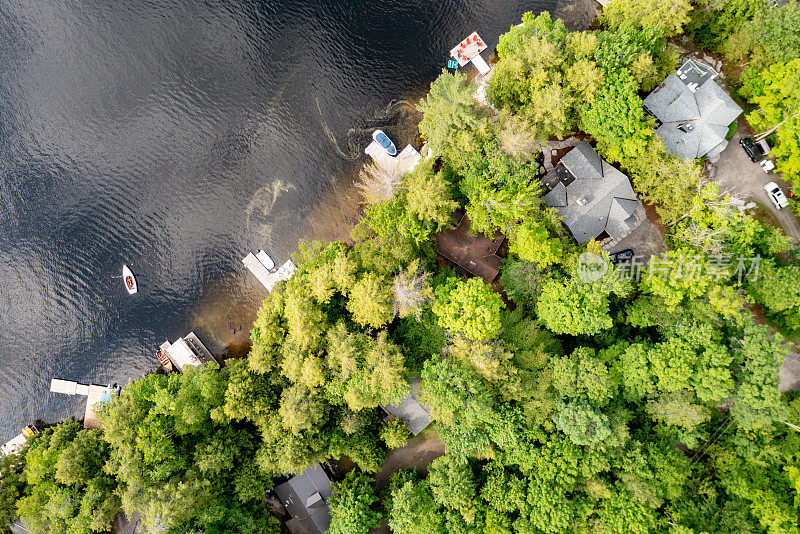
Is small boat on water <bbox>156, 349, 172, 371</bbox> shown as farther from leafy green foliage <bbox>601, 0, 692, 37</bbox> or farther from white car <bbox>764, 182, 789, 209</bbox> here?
white car <bbox>764, 182, 789, 209</bbox>

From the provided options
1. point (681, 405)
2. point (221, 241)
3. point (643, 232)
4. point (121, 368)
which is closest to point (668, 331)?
point (681, 405)

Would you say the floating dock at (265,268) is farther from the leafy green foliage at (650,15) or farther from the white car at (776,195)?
the white car at (776,195)

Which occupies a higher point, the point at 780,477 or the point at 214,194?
the point at 214,194

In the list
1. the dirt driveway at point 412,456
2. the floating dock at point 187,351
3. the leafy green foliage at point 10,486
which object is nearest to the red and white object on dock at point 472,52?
the dirt driveway at point 412,456

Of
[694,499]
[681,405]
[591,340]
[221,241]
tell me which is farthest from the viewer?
[221,241]

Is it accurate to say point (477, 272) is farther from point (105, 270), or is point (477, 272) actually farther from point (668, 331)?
point (105, 270)

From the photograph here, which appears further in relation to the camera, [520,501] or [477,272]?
[477,272]
